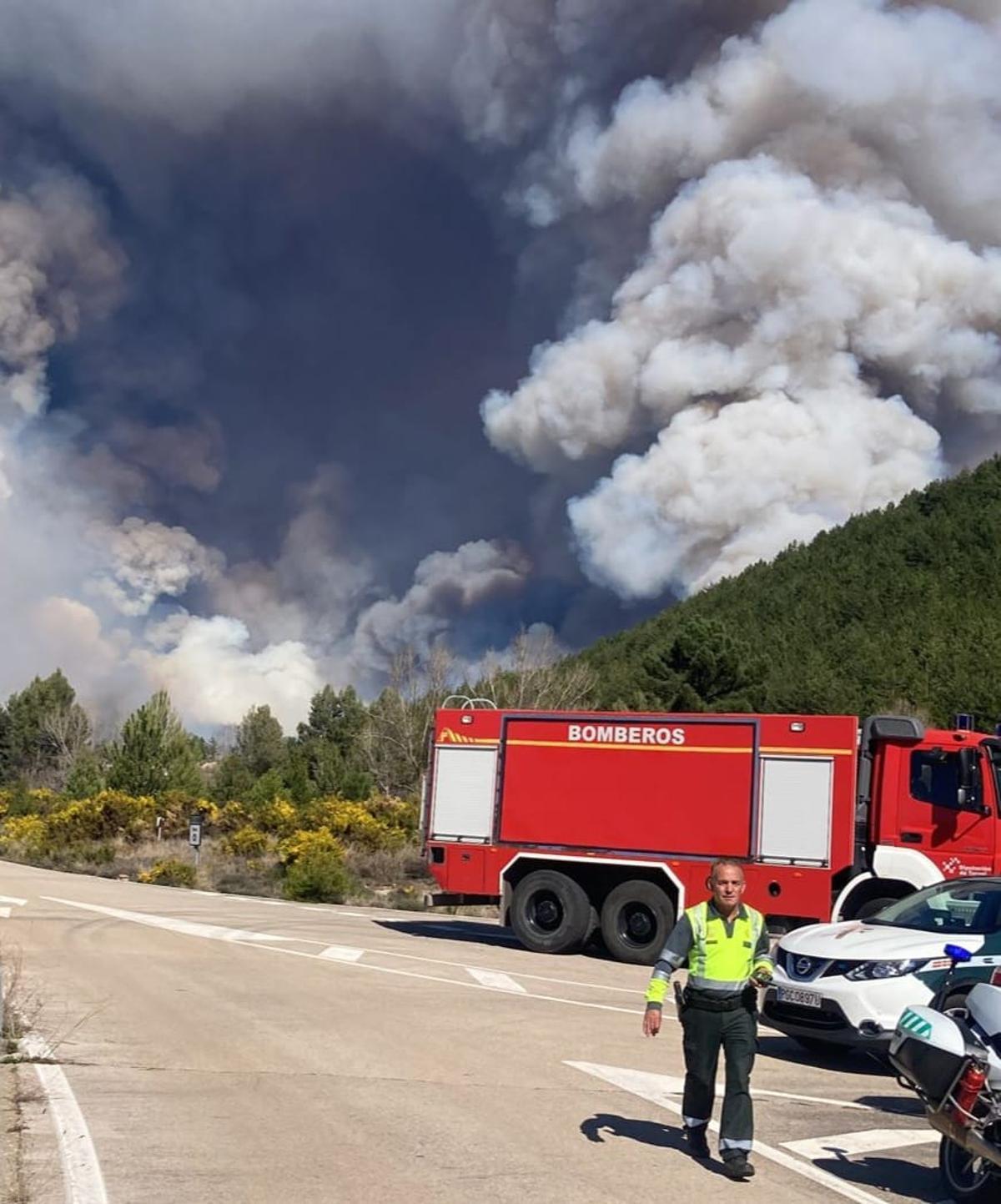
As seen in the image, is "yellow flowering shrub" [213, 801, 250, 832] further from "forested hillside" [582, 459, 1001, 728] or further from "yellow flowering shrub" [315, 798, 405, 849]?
"forested hillside" [582, 459, 1001, 728]

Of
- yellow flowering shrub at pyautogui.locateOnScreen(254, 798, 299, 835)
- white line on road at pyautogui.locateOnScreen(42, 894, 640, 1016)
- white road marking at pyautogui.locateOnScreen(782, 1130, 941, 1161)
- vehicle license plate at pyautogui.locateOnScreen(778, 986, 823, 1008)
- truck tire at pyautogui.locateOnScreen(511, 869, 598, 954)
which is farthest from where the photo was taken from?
yellow flowering shrub at pyautogui.locateOnScreen(254, 798, 299, 835)

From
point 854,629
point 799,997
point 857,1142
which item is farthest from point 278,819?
point 854,629

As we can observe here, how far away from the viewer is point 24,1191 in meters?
5.35

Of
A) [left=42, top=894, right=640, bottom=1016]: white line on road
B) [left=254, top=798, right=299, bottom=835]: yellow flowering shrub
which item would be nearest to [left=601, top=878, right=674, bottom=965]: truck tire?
[left=42, top=894, right=640, bottom=1016]: white line on road

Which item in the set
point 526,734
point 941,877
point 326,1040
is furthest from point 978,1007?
point 526,734

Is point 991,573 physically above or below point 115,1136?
above

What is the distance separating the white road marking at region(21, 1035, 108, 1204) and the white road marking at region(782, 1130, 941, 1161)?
3.72 meters

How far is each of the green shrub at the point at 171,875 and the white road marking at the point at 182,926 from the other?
270 inches

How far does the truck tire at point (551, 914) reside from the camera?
51.3 ft

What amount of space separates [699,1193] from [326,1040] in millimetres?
4381

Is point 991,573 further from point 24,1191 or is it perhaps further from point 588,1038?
point 24,1191

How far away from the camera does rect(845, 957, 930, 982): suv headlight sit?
9070 millimetres

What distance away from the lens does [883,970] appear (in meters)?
9.12

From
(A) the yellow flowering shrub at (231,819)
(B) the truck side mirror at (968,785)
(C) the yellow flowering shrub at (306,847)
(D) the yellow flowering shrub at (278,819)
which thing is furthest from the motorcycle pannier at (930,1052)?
(A) the yellow flowering shrub at (231,819)
